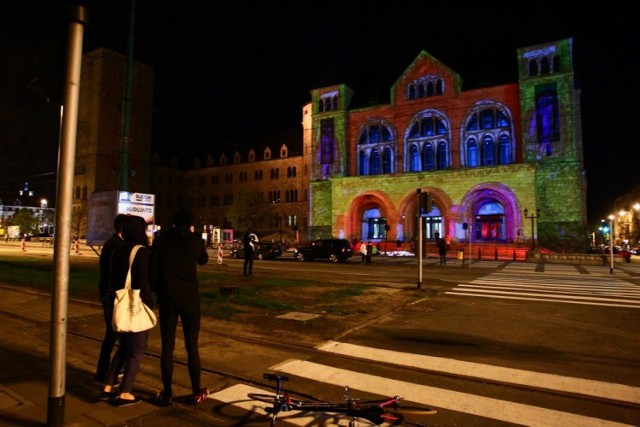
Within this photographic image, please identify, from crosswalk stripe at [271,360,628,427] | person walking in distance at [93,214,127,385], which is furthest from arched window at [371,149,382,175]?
person walking in distance at [93,214,127,385]

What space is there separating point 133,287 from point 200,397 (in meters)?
1.35

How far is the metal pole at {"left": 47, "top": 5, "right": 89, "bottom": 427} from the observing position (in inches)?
129

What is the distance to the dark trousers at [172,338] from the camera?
428 centimetres

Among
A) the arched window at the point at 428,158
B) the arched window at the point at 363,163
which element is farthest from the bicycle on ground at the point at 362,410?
Result: the arched window at the point at 363,163

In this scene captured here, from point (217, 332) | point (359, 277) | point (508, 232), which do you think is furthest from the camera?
point (508, 232)

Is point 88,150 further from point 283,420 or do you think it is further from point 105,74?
point 283,420

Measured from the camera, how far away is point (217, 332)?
7449mm

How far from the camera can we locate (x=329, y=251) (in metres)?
29.3

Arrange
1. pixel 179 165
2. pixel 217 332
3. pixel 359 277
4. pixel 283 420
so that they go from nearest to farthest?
pixel 283 420
pixel 217 332
pixel 359 277
pixel 179 165

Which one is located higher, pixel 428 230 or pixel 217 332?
pixel 428 230

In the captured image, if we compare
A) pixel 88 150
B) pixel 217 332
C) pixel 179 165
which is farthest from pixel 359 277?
pixel 179 165

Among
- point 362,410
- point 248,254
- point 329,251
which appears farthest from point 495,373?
point 329,251

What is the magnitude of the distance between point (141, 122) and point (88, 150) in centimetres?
954

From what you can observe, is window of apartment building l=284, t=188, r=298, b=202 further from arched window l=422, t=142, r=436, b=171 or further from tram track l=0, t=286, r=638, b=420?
tram track l=0, t=286, r=638, b=420
